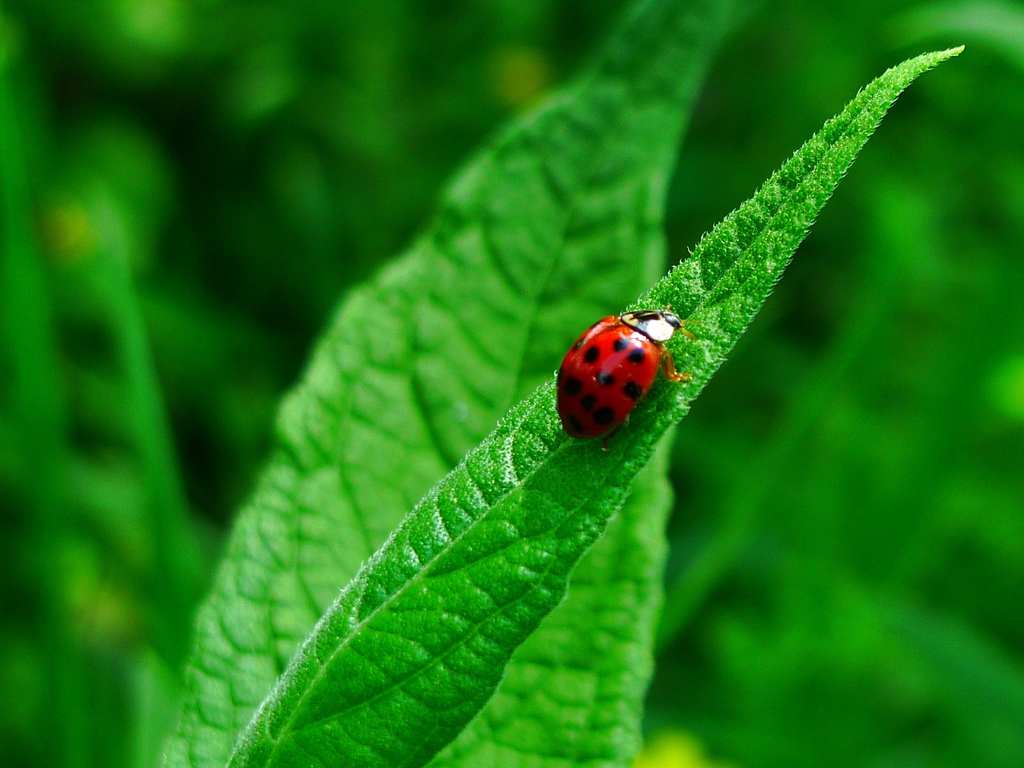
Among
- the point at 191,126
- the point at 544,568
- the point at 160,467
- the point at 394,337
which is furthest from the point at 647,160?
the point at 191,126

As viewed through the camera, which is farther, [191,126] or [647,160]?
[191,126]

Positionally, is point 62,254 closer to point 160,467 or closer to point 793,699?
point 160,467

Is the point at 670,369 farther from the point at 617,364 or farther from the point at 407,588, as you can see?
the point at 407,588

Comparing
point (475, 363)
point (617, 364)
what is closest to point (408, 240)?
point (475, 363)

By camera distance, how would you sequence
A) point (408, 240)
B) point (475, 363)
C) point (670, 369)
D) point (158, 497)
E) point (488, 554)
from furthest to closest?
point (408, 240), point (158, 497), point (475, 363), point (670, 369), point (488, 554)

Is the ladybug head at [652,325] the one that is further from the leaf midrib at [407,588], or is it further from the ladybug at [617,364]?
the leaf midrib at [407,588]

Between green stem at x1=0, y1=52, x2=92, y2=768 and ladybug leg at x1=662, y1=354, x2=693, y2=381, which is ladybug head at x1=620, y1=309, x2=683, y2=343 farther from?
green stem at x1=0, y1=52, x2=92, y2=768
